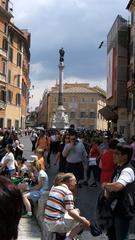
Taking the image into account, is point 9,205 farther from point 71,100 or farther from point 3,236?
point 71,100

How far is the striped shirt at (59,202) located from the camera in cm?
655

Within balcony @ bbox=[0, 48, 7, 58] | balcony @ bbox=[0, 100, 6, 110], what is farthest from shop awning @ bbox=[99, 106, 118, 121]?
balcony @ bbox=[0, 48, 7, 58]

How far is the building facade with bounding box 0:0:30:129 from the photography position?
66.1 meters

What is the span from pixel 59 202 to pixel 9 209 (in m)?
4.72

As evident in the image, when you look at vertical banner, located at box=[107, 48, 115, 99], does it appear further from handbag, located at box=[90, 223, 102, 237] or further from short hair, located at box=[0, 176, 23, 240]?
short hair, located at box=[0, 176, 23, 240]

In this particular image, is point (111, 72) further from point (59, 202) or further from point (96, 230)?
point (59, 202)

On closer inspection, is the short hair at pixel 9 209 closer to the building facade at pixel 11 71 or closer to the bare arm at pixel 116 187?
the bare arm at pixel 116 187

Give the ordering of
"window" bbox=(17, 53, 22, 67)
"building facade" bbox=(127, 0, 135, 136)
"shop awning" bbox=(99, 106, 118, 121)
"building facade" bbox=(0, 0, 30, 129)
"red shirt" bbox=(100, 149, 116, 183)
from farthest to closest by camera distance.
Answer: "window" bbox=(17, 53, 22, 67) → "shop awning" bbox=(99, 106, 118, 121) → "building facade" bbox=(0, 0, 30, 129) → "building facade" bbox=(127, 0, 135, 136) → "red shirt" bbox=(100, 149, 116, 183)

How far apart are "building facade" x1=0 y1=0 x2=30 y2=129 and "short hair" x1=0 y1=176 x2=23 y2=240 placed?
62630 millimetres

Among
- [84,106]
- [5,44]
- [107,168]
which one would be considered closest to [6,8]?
[5,44]

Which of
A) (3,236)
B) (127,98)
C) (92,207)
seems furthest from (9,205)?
(127,98)

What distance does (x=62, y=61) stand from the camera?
239 feet

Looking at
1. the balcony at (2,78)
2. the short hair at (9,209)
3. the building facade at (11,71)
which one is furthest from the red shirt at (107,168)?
the balcony at (2,78)

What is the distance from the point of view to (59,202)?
656cm
